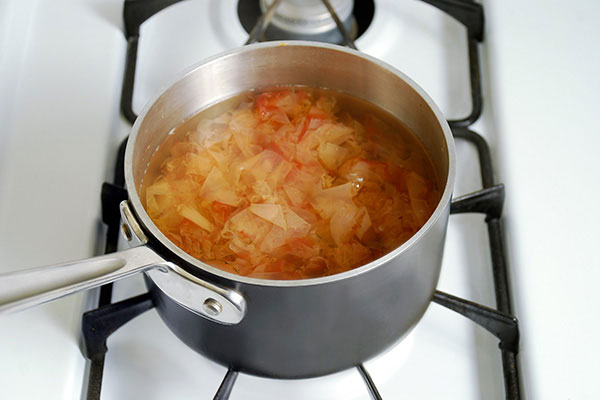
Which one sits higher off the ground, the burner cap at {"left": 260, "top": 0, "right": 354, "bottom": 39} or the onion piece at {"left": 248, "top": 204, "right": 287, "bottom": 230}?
the burner cap at {"left": 260, "top": 0, "right": 354, "bottom": 39}

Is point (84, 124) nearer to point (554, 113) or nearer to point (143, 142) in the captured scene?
point (143, 142)

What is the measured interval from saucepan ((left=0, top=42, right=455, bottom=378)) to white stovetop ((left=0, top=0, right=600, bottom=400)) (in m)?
0.07

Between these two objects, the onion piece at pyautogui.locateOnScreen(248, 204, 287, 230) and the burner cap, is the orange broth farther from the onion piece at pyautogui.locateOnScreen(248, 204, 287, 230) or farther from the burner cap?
the burner cap

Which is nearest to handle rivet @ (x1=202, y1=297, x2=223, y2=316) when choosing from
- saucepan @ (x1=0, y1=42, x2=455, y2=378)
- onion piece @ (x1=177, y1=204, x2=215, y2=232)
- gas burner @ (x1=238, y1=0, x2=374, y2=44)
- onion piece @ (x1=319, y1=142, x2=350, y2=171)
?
saucepan @ (x1=0, y1=42, x2=455, y2=378)

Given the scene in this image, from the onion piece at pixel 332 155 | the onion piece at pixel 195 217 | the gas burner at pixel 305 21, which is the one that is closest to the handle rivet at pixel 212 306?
the onion piece at pixel 195 217

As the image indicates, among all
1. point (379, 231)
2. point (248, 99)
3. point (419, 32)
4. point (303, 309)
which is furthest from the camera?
point (419, 32)

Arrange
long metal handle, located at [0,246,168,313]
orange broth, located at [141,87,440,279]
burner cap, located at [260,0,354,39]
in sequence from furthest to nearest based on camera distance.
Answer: burner cap, located at [260,0,354,39]
orange broth, located at [141,87,440,279]
long metal handle, located at [0,246,168,313]

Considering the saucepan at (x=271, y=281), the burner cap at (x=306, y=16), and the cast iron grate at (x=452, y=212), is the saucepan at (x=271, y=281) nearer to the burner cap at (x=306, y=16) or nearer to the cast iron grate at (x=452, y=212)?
the cast iron grate at (x=452, y=212)

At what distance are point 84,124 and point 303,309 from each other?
0.41 meters

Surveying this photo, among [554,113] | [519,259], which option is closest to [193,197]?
[519,259]

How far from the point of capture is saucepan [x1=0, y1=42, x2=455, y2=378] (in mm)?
551

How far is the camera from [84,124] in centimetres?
85

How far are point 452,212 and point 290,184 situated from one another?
179 mm

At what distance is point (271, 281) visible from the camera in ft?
1.80
